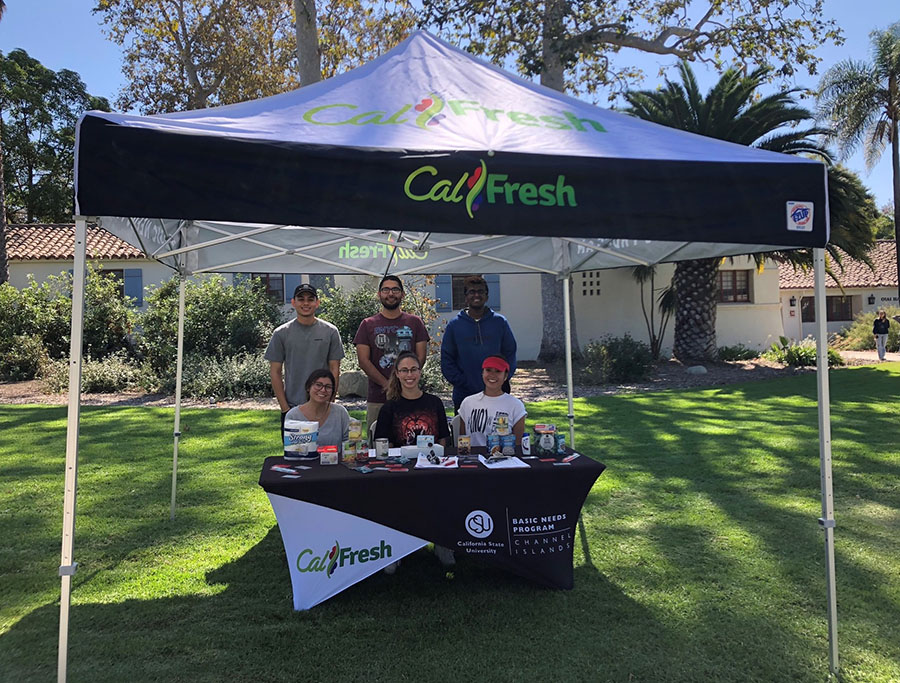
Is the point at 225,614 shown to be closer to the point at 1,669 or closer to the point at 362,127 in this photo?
the point at 1,669

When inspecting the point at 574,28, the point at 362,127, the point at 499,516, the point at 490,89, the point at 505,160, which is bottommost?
the point at 499,516

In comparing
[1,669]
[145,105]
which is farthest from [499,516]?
[145,105]

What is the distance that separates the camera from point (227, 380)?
493 inches

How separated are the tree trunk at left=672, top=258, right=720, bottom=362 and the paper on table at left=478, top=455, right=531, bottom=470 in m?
14.6

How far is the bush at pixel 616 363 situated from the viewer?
1446 centimetres

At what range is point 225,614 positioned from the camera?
142 inches

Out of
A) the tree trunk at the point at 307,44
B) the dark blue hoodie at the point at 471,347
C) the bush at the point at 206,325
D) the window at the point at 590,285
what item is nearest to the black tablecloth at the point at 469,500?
the dark blue hoodie at the point at 471,347

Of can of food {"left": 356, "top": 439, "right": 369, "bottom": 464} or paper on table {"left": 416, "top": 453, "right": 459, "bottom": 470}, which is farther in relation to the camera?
can of food {"left": 356, "top": 439, "right": 369, "bottom": 464}

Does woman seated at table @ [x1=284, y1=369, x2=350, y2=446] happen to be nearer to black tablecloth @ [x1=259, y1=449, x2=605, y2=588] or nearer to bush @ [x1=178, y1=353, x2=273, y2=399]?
black tablecloth @ [x1=259, y1=449, x2=605, y2=588]

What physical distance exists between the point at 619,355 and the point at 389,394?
11194 millimetres

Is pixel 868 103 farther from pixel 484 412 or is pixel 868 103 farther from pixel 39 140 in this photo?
pixel 39 140

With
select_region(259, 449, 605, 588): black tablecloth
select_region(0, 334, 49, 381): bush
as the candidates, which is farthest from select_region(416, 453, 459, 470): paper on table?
select_region(0, 334, 49, 381): bush

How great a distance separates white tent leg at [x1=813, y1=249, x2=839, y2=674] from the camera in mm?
3080

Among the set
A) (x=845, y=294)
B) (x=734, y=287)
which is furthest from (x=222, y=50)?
(x=845, y=294)
